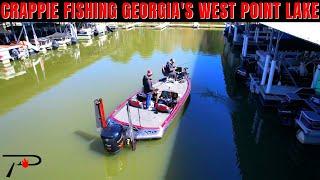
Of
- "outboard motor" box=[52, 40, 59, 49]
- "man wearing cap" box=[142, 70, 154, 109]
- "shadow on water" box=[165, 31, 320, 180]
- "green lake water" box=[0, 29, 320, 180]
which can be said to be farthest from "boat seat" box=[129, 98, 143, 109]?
"outboard motor" box=[52, 40, 59, 49]

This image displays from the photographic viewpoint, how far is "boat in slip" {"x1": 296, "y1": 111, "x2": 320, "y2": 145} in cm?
1112

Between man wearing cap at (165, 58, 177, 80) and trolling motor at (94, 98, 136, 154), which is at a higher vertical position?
man wearing cap at (165, 58, 177, 80)

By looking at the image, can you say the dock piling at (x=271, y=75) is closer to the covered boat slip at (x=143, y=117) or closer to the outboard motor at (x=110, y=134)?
the covered boat slip at (x=143, y=117)

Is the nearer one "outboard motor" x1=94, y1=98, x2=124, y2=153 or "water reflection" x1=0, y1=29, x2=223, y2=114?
"outboard motor" x1=94, y1=98, x2=124, y2=153

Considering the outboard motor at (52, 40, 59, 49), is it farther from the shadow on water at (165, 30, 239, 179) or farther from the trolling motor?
the trolling motor

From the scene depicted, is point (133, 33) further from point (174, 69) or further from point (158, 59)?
point (174, 69)

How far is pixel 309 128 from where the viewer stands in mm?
11195

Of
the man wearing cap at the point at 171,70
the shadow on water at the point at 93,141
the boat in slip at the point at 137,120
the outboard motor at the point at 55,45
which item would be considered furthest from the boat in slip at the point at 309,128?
the outboard motor at the point at 55,45

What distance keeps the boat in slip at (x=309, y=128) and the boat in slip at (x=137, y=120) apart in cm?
515

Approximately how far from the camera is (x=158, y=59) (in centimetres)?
2872

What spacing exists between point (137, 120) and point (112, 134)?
6.37ft

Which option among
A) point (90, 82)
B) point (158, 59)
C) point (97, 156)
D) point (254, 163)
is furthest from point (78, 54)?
point (254, 163)

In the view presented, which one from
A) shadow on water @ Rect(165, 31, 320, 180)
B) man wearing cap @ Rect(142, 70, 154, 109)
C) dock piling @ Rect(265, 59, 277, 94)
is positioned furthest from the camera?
dock piling @ Rect(265, 59, 277, 94)

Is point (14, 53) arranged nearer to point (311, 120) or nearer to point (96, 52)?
point (96, 52)
